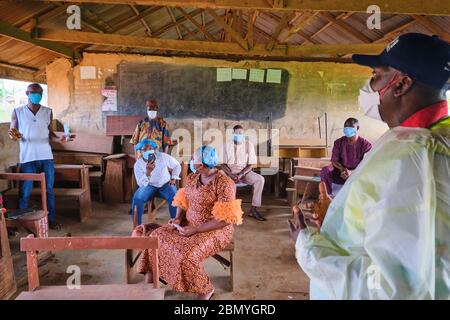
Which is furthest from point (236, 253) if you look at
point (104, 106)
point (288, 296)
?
point (104, 106)

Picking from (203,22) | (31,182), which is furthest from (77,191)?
(203,22)

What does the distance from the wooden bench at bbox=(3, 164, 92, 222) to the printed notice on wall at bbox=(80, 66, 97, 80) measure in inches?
96.0

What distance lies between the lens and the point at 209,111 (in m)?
7.57

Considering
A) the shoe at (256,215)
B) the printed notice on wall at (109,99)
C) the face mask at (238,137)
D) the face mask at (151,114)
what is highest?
the printed notice on wall at (109,99)

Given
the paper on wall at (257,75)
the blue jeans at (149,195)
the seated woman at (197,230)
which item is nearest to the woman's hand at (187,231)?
the seated woman at (197,230)

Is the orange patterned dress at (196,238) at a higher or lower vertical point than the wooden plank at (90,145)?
lower

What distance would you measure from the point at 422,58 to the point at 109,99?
7.03 meters

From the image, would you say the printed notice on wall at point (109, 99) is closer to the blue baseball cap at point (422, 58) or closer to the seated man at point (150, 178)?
the seated man at point (150, 178)

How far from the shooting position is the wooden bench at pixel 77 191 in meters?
5.15

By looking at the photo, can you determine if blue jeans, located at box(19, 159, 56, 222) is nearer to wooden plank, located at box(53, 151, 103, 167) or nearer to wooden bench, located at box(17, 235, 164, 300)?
wooden plank, located at box(53, 151, 103, 167)

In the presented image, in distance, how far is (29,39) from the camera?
17.1ft

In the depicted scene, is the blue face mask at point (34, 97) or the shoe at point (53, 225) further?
the shoe at point (53, 225)

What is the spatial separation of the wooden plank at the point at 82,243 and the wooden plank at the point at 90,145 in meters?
5.09
